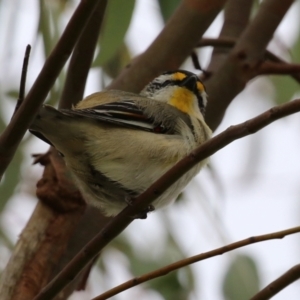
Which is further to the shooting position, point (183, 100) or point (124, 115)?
point (183, 100)

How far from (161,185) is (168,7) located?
1430mm

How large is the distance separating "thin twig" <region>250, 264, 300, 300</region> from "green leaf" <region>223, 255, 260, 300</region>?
98 cm

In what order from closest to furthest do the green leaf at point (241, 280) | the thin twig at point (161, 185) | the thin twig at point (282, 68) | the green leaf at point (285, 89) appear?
the thin twig at point (161, 185) → the thin twig at point (282, 68) → the green leaf at point (241, 280) → the green leaf at point (285, 89)

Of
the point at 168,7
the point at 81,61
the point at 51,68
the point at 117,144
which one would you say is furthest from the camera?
the point at 168,7

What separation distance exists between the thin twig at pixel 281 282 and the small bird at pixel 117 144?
22.8 inches

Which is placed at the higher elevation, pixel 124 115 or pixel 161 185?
pixel 124 115

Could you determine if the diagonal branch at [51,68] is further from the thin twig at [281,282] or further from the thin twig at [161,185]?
the thin twig at [281,282]

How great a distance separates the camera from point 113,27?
2.34m

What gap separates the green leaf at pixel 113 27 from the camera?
228cm

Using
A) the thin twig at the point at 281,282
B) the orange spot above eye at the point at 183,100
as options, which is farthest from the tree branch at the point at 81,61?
the thin twig at the point at 281,282

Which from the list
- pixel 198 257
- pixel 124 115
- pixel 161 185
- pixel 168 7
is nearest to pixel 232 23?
pixel 168 7

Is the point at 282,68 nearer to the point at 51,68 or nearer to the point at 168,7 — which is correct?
the point at 168,7

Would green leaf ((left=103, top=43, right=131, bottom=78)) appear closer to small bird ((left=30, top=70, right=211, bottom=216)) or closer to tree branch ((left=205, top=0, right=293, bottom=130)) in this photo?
tree branch ((left=205, top=0, right=293, bottom=130))

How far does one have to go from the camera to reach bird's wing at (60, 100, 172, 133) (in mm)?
1817
